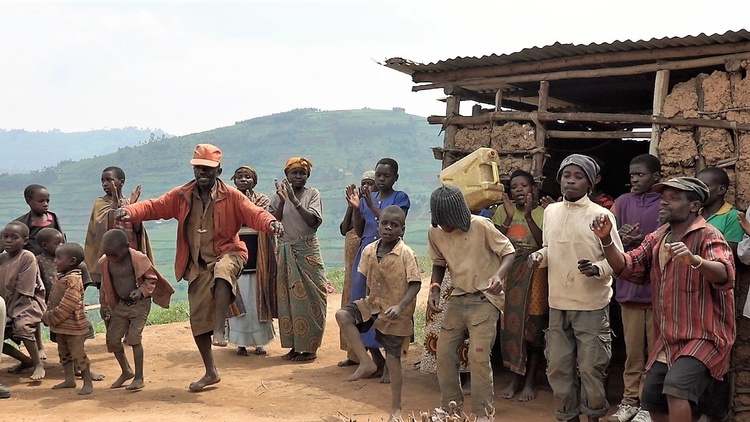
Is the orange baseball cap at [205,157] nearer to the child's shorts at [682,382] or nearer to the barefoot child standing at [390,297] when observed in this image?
the barefoot child standing at [390,297]

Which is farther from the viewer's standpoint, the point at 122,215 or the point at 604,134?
the point at 604,134

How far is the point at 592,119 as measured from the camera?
275 inches

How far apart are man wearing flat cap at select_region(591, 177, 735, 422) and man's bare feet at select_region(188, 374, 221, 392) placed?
3765 millimetres

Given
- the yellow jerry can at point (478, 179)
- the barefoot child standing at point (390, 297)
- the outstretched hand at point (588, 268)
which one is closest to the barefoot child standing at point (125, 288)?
the barefoot child standing at point (390, 297)

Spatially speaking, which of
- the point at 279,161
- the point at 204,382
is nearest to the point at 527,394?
the point at 204,382

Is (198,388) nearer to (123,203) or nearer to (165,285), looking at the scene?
(165,285)

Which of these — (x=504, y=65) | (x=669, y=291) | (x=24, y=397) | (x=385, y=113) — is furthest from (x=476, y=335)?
(x=385, y=113)

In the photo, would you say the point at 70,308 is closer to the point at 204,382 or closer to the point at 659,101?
the point at 204,382

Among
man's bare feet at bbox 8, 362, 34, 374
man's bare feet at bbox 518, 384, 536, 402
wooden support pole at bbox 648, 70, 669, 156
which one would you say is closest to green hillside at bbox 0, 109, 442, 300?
man's bare feet at bbox 8, 362, 34, 374

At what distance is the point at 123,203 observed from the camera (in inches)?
315

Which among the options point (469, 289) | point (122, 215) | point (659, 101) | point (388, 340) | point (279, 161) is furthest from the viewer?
point (279, 161)

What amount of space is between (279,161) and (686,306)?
111415mm

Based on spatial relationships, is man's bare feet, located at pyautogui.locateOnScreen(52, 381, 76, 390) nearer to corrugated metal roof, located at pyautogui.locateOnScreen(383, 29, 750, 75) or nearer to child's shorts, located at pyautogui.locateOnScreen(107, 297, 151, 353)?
child's shorts, located at pyautogui.locateOnScreen(107, 297, 151, 353)

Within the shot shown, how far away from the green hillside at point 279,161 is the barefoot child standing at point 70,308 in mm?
68631
